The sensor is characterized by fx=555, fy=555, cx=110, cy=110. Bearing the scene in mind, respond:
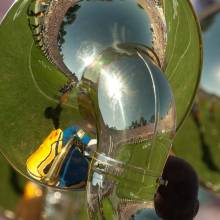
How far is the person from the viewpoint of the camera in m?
1.14

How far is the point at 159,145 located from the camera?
39.9 inches

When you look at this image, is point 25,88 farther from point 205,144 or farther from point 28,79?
point 205,144

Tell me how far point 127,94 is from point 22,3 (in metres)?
0.38

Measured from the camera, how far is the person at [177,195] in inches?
44.8

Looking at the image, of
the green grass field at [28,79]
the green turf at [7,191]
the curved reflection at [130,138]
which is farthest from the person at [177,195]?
the green turf at [7,191]

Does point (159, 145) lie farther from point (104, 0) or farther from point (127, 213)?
point (104, 0)

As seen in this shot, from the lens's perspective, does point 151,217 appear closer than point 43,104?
Yes

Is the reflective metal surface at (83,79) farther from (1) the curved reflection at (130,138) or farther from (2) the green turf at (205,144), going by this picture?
(2) the green turf at (205,144)

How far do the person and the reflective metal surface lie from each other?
153 mm

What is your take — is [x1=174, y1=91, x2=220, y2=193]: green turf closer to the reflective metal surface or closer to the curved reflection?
the reflective metal surface

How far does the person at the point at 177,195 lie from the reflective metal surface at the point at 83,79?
0.15 meters

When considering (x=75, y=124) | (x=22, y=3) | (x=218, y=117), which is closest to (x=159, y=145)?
(x=75, y=124)

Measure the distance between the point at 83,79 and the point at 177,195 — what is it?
0.31 metres

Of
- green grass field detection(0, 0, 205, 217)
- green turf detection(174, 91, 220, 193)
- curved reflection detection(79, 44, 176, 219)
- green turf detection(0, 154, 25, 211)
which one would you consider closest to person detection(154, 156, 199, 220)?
curved reflection detection(79, 44, 176, 219)
